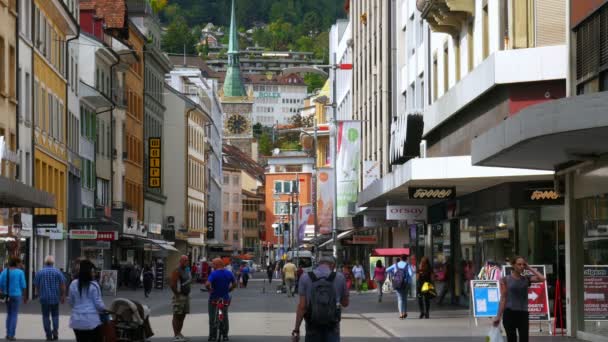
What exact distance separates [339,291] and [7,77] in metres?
31.5

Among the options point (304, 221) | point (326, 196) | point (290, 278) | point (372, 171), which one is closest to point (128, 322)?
point (290, 278)

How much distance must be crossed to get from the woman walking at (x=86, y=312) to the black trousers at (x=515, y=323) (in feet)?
17.8

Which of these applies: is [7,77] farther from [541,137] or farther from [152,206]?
[152,206]

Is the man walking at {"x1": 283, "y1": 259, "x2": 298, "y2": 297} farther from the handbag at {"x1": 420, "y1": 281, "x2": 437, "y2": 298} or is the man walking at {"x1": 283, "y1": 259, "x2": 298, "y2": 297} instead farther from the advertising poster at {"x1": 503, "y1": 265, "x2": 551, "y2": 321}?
the advertising poster at {"x1": 503, "y1": 265, "x2": 551, "y2": 321}

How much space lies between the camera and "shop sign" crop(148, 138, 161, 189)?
88.5 metres

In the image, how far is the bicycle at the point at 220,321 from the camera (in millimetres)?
26250

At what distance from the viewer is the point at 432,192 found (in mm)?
37812

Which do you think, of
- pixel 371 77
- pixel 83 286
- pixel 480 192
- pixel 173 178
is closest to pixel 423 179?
pixel 480 192

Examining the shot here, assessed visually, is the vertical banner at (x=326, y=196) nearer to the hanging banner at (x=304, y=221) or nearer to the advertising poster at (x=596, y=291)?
the hanging banner at (x=304, y=221)

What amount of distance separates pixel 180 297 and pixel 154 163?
6419 centimetres

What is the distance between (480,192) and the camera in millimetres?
38344

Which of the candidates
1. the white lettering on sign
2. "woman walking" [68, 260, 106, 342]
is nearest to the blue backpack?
the white lettering on sign

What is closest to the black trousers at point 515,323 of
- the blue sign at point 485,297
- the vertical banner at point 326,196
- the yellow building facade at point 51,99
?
the blue sign at point 485,297

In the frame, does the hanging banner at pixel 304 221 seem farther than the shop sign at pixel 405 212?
Yes
